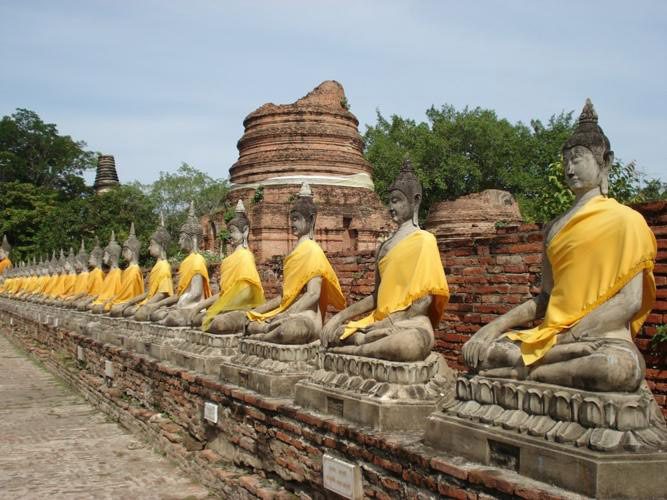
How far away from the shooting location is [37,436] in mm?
8914

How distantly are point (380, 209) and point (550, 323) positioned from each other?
55.4ft

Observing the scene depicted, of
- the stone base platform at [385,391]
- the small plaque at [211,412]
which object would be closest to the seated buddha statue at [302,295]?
the small plaque at [211,412]

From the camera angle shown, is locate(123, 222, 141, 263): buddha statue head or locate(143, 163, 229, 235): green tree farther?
locate(143, 163, 229, 235): green tree

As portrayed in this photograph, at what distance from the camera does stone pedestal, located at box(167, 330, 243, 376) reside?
7363 millimetres

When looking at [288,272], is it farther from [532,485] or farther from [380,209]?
[380,209]

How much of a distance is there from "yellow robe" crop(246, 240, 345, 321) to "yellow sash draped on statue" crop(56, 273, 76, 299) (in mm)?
14454

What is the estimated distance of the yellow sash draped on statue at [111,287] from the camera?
14.4 metres

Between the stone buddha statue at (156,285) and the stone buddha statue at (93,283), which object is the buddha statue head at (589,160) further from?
the stone buddha statue at (93,283)

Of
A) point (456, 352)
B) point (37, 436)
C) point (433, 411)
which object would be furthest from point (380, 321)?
point (37, 436)

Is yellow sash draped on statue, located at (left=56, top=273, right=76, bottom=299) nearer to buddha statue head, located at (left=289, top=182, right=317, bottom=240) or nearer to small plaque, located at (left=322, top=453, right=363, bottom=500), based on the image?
buddha statue head, located at (left=289, top=182, right=317, bottom=240)

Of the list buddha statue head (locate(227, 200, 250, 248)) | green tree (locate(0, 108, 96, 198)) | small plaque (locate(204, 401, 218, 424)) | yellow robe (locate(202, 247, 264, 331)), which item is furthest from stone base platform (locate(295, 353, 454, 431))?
green tree (locate(0, 108, 96, 198))

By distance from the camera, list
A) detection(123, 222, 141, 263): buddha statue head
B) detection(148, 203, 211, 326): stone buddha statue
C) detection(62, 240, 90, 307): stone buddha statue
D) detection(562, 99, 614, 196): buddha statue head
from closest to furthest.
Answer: detection(562, 99, 614, 196): buddha statue head → detection(148, 203, 211, 326): stone buddha statue → detection(123, 222, 141, 263): buddha statue head → detection(62, 240, 90, 307): stone buddha statue

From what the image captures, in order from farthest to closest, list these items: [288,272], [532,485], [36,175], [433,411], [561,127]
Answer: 1. [36,175]
2. [561,127]
3. [288,272]
4. [433,411]
5. [532,485]

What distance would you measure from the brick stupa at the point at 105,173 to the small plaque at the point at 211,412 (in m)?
45.8
